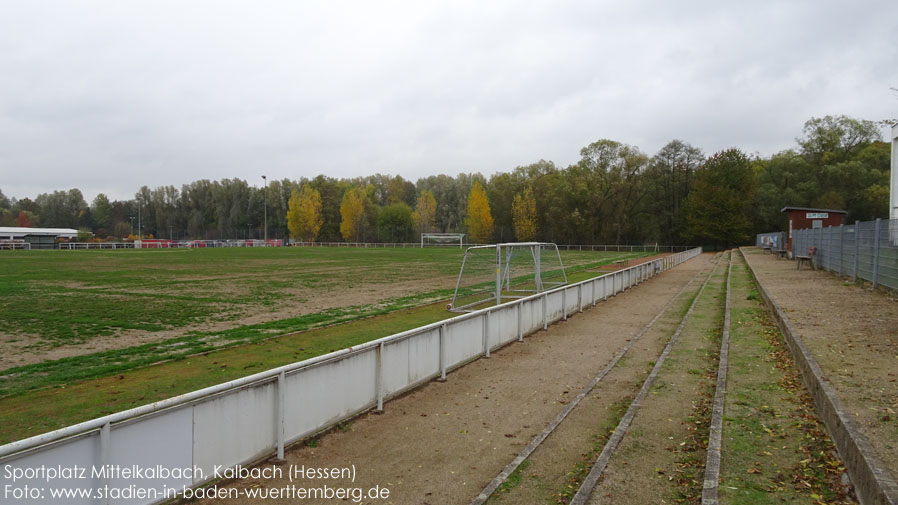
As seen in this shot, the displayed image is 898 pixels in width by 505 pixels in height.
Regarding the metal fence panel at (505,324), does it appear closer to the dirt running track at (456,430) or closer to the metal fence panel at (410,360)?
the dirt running track at (456,430)

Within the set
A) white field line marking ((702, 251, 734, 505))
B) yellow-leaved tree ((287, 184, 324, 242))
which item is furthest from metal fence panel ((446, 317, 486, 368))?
yellow-leaved tree ((287, 184, 324, 242))

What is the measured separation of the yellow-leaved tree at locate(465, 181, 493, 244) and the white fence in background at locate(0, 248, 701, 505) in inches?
3451

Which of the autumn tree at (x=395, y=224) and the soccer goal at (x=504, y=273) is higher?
the autumn tree at (x=395, y=224)

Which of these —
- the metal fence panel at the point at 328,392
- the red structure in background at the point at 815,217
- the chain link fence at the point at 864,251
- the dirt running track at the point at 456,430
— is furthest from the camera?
the red structure in background at the point at 815,217

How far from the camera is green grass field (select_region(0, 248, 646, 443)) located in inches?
336

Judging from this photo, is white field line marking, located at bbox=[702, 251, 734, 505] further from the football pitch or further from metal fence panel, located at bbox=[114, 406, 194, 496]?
the football pitch

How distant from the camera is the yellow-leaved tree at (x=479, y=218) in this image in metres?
97.0

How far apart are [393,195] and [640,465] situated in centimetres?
13553

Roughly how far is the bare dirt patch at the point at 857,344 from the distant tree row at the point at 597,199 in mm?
58385

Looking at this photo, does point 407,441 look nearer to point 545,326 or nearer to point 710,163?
point 545,326

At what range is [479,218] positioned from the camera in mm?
96938

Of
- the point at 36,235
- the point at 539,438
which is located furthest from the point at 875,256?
the point at 36,235

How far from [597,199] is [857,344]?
266ft

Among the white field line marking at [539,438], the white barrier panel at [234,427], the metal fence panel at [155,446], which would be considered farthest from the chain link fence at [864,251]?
the metal fence panel at [155,446]
